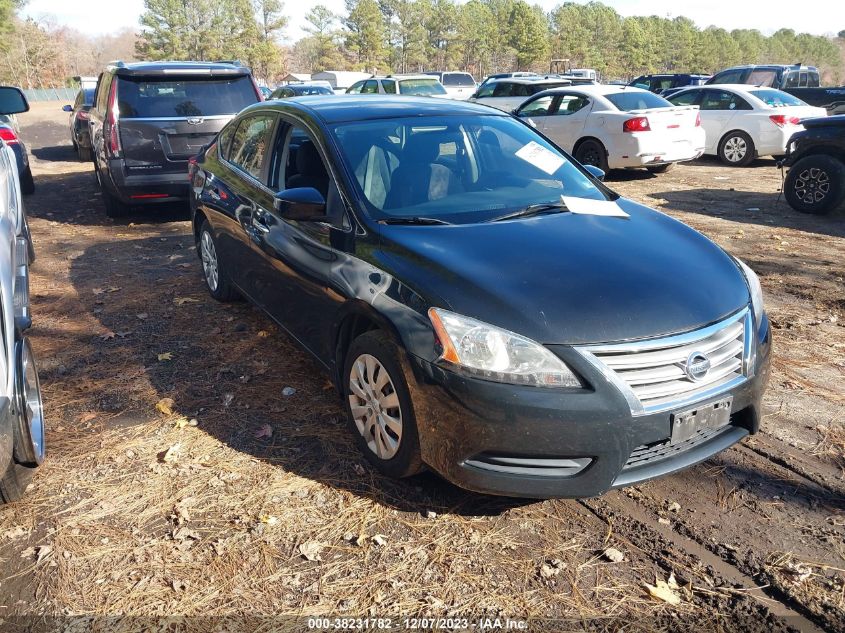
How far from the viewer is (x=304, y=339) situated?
13.2ft

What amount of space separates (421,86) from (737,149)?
9270mm

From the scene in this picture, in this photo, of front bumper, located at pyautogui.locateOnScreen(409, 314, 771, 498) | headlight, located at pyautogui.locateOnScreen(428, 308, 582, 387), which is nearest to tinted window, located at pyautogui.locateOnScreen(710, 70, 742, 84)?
front bumper, located at pyautogui.locateOnScreen(409, 314, 771, 498)

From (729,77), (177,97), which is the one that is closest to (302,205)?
(177,97)

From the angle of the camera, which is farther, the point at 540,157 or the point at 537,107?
the point at 537,107

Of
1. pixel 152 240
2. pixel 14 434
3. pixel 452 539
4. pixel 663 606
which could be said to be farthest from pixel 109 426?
pixel 152 240

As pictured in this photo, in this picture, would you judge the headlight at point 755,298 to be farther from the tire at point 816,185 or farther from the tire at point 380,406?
the tire at point 816,185

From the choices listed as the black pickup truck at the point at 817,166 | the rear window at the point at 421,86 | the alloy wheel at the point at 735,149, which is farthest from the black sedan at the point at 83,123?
the alloy wheel at the point at 735,149

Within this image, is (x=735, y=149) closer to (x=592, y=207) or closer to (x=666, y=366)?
(x=592, y=207)

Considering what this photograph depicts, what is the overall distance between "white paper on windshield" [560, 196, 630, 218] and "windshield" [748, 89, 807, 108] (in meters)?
10.9

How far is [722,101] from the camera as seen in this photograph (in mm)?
13523

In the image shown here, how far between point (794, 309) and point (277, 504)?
4.45 meters

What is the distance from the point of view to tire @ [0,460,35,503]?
3.08 meters

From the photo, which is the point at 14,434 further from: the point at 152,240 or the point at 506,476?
the point at 152,240

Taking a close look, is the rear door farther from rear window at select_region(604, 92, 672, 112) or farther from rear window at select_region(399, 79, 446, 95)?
rear window at select_region(399, 79, 446, 95)
